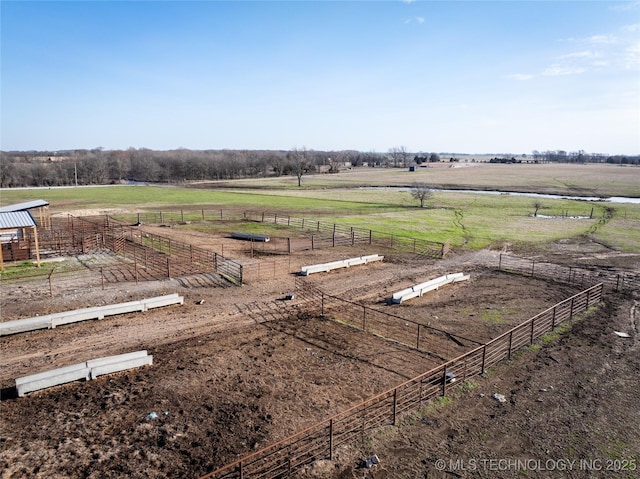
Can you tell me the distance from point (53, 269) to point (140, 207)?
33.5m

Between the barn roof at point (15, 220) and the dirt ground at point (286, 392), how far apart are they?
626 cm

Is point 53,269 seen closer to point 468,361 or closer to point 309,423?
point 309,423

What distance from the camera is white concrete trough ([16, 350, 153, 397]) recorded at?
1197 centimetres

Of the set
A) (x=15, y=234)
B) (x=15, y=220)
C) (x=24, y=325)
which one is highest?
(x=15, y=220)

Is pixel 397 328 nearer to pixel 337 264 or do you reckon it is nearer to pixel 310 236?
pixel 337 264

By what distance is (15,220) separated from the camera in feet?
84.8

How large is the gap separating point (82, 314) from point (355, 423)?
38.8 feet

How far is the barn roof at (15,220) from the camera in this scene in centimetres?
2525

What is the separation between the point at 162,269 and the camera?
995 inches

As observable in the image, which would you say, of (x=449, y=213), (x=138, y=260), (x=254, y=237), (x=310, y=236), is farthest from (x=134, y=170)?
(x=138, y=260)

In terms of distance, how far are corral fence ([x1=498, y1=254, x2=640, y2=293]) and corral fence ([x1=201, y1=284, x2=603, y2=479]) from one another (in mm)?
10894

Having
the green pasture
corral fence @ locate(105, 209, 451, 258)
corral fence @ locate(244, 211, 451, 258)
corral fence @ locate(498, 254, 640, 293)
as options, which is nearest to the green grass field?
the green pasture

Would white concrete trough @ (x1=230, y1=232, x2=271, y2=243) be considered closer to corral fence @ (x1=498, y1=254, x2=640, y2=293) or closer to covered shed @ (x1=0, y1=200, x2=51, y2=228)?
covered shed @ (x1=0, y1=200, x2=51, y2=228)

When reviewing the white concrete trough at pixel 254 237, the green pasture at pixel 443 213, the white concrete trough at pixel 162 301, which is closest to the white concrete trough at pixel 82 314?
the white concrete trough at pixel 162 301
